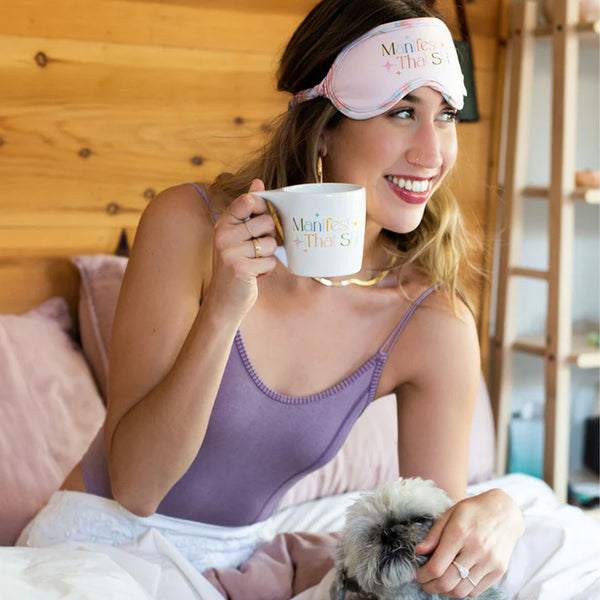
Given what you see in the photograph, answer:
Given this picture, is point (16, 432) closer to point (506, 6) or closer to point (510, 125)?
point (510, 125)

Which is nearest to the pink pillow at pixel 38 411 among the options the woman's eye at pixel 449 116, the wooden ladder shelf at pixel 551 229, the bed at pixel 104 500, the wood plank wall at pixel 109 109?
the bed at pixel 104 500

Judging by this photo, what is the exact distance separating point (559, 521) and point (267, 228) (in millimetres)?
603

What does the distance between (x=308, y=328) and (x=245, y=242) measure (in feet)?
1.24

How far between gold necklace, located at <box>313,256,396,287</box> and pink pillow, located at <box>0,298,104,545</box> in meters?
0.60

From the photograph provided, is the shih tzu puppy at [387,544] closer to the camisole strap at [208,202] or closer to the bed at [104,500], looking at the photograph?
the bed at [104,500]

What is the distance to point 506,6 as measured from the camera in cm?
217

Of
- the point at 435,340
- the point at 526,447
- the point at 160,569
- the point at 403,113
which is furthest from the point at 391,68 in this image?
the point at 526,447

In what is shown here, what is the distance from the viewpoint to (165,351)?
1.01 meters

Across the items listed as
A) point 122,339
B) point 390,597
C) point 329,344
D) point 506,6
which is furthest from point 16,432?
point 506,6

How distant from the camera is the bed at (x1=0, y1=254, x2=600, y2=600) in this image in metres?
0.85

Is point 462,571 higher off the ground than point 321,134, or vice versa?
point 321,134

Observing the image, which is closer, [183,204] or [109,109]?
[183,204]

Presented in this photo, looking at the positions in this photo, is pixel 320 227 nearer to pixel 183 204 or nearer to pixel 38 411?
pixel 183 204

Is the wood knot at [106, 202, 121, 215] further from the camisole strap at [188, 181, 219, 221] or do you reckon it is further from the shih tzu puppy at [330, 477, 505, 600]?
the shih tzu puppy at [330, 477, 505, 600]
